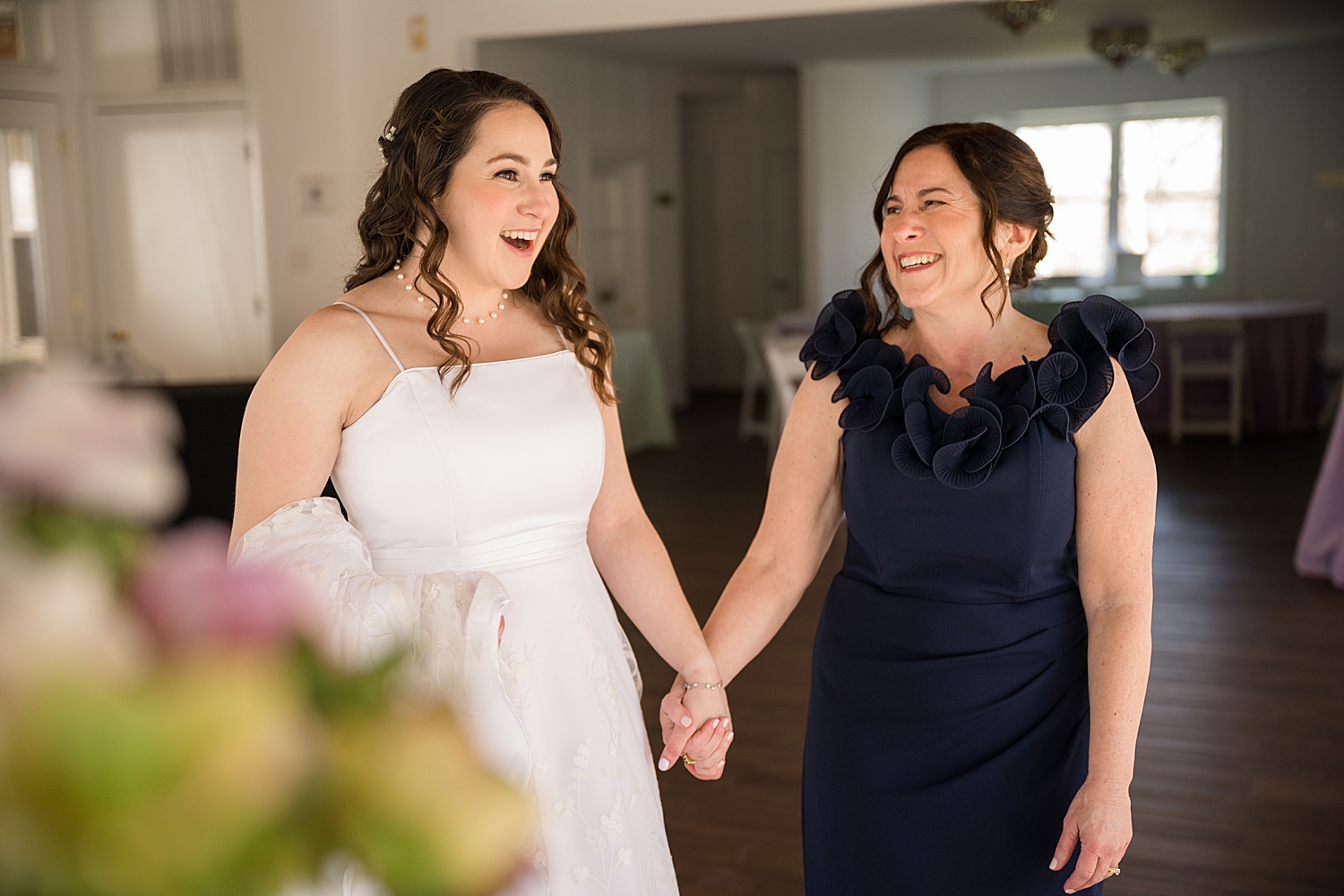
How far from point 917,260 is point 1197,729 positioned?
8.89 feet

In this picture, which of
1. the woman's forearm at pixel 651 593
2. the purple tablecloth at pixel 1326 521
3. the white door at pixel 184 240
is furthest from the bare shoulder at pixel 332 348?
the white door at pixel 184 240

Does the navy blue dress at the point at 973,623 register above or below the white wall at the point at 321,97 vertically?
below

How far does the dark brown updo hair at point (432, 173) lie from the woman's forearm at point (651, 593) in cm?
23

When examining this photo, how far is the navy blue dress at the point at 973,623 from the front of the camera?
68.7 inches

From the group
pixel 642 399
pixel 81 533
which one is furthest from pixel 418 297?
pixel 642 399

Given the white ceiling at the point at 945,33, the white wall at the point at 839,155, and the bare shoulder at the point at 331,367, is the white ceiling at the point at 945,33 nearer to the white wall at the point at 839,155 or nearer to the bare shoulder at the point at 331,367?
the white wall at the point at 839,155

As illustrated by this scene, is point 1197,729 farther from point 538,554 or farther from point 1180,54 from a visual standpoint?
point 1180,54

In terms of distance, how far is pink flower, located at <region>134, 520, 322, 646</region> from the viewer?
0.31 metres

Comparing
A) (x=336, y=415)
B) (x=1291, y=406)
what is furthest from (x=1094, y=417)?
(x=1291, y=406)

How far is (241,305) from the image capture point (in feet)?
28.2

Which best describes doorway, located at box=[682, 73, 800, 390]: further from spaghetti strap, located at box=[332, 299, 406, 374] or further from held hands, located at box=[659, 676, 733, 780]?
spaghetti strap, located at box=[332, 299, 406, 374]

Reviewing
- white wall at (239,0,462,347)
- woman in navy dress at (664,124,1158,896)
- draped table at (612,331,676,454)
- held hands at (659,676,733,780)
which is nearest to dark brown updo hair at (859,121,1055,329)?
woman in navy dress at (664,124,1158,896)

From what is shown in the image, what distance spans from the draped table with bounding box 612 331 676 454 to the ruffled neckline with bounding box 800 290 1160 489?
313 inches

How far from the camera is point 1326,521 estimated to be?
18.4ft
